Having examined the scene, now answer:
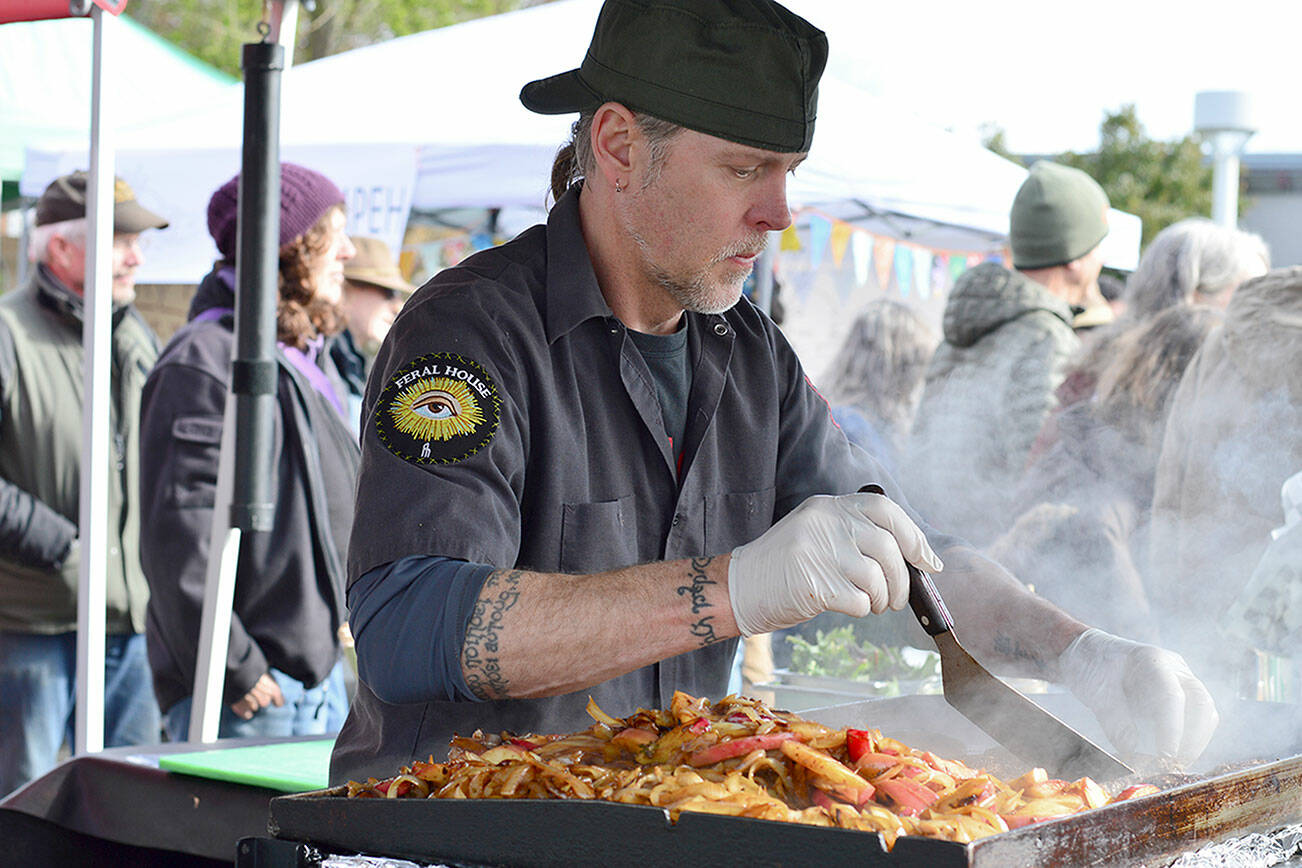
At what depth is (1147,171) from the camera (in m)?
19.0

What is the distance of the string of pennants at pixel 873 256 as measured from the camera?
685cm

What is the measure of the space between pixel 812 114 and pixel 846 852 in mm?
1055

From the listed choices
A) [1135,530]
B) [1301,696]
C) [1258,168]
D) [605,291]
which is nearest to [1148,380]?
[1135,530]

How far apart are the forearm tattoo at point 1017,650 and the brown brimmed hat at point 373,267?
3.25 m

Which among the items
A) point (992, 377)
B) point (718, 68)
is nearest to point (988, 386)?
point (992, 377)

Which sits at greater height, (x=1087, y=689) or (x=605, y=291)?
(x=605, y=291)

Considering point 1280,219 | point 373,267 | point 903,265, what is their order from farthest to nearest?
1. point 1280,219
2. point 903,265
3. point 373,267

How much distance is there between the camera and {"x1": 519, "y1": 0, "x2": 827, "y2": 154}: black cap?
1.66 metres

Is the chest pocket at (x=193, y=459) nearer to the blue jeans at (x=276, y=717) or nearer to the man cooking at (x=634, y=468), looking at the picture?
the blue jeans at (x=276, y=717)

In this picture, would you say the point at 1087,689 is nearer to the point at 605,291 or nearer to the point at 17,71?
the point at 605,291

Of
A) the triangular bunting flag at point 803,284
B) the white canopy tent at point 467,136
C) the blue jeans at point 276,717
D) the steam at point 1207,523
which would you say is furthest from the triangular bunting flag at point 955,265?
the blue jeans at point 276,717

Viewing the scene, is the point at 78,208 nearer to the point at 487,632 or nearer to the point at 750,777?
the point at 487,632

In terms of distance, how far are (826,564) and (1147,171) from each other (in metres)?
19.3

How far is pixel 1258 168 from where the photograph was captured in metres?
18.8
